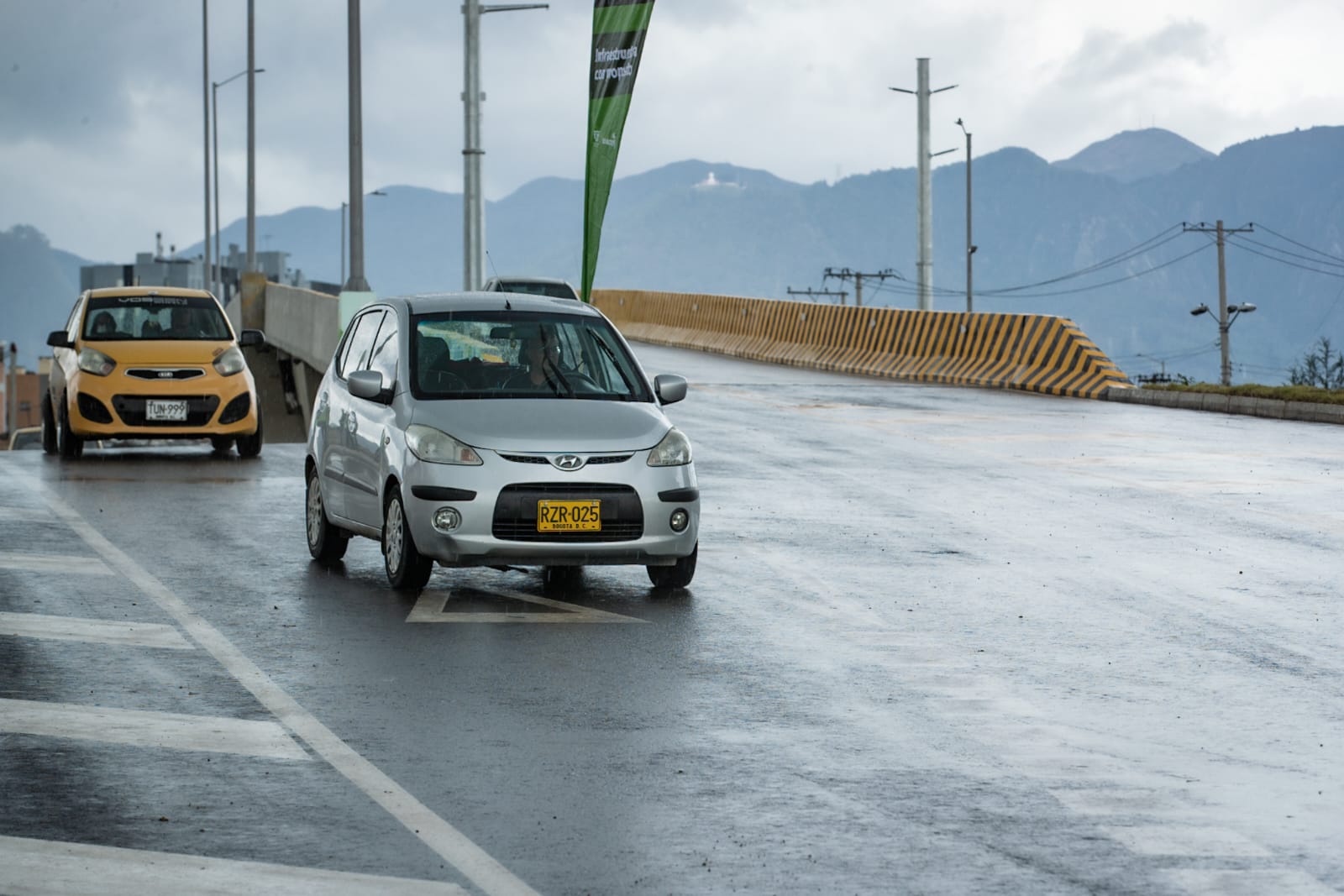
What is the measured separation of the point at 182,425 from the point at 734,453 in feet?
17.5

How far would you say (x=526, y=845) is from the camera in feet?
19.6

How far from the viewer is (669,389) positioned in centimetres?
1209

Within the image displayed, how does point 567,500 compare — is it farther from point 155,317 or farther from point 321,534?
point 155,317

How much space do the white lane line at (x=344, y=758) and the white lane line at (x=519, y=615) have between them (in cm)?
Answer: 113

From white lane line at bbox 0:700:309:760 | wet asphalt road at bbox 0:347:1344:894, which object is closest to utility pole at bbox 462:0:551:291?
wet asphalt road at bbox 0:347:1344:894

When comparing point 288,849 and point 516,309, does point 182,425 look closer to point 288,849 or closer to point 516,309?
point 516,309

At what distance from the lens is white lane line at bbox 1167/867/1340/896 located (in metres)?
5.55

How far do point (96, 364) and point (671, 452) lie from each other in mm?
10428

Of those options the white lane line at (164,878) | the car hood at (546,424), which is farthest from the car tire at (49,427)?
the white lane line at (164,878)

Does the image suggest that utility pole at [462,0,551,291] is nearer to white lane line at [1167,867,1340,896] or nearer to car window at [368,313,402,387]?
car window at [368,313,402,387]

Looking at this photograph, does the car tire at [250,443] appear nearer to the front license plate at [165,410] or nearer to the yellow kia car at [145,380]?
the yellow kia car at [145,380]

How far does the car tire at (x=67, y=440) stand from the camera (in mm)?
19953

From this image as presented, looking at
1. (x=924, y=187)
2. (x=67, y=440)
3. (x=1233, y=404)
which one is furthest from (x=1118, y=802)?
(x=924, y=187)

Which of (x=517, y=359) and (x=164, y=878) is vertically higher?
(x=517, y=359)
